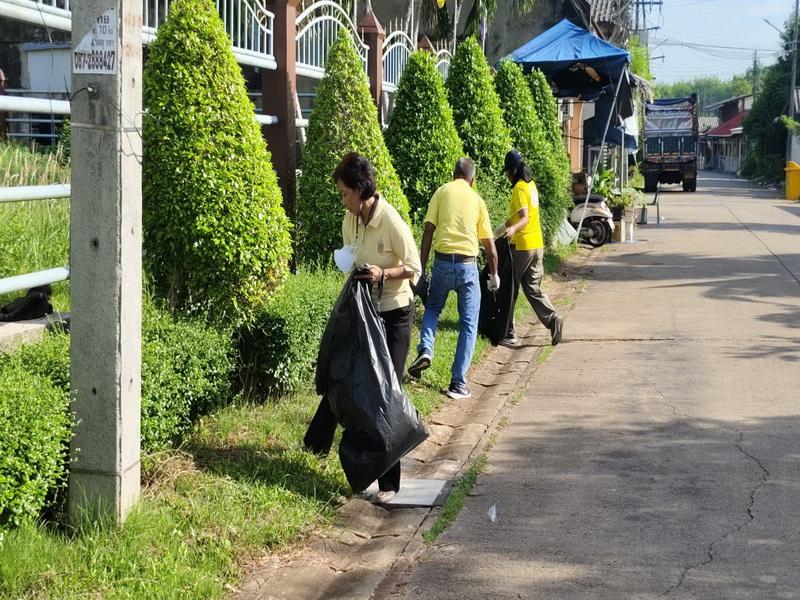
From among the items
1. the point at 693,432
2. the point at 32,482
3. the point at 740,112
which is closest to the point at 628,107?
the point at 693,432

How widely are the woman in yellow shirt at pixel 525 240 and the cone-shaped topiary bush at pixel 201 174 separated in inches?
169

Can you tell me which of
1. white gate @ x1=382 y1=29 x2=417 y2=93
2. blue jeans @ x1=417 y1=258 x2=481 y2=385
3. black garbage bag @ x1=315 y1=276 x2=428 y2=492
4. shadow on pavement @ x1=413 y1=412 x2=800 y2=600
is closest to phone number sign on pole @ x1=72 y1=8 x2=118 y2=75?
black garbage bag @ x1=315 y1=276 x2=428 y2=492

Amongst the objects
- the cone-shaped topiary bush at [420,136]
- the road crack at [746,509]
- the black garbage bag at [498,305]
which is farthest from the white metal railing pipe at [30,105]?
the cone-shaped topiary bush at [420,136]

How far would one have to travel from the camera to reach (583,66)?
755 inches

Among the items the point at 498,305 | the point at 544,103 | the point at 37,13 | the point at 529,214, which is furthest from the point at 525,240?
the point at 544,103

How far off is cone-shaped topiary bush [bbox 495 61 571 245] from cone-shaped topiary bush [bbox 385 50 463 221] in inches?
198

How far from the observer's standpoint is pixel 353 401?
5.74 m

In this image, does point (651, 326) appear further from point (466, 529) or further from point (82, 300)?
point (82, 300)

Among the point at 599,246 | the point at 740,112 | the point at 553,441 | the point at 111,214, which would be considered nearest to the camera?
the point at 111,214

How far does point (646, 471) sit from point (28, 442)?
3722 mm

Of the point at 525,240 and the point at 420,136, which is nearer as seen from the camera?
the point at 525,240

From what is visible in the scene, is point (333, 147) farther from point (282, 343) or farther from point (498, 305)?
point (282, 343)

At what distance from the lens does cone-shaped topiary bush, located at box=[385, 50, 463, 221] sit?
38.1 ft

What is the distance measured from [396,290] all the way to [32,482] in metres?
2.63
